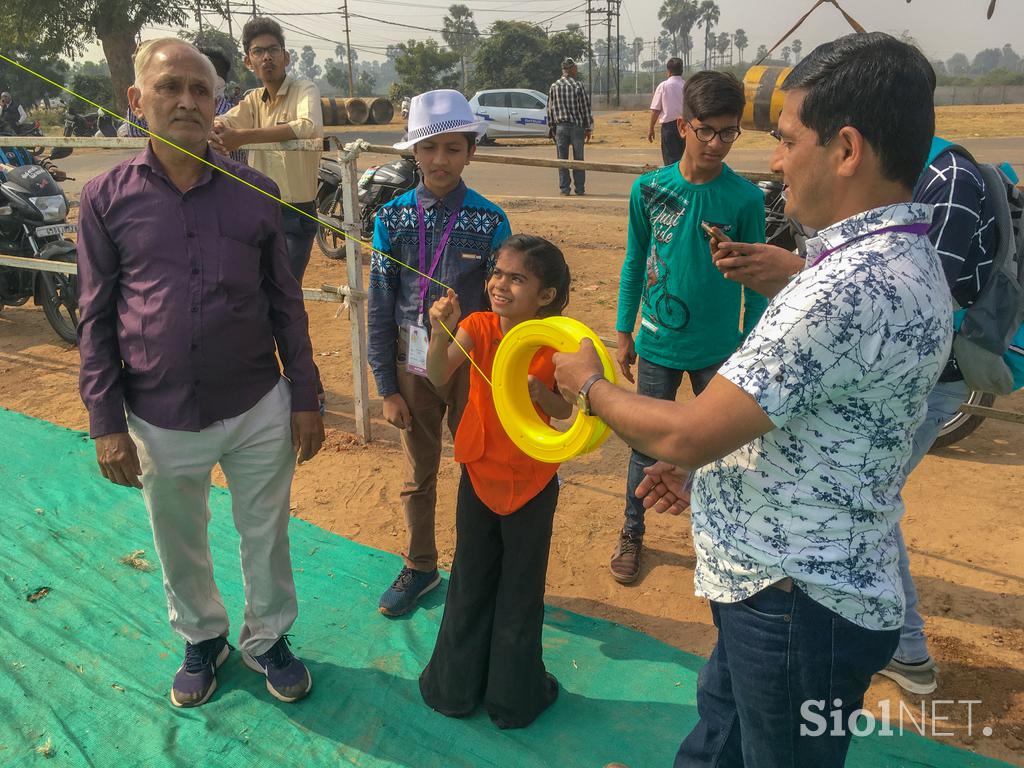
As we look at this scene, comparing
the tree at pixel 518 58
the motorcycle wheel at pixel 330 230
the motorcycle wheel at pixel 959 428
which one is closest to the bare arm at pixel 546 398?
the motorcycle wheel at pixel 959 428

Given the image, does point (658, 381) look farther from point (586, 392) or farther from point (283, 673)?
point (283, 673)

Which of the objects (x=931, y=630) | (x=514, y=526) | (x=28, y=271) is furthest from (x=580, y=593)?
(x=28, y=271)

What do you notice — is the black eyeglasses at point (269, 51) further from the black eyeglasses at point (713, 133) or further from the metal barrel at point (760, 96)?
the metal barrel at point (760, 96)

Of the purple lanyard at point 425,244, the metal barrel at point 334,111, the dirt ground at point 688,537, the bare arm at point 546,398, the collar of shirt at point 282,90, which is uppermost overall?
the metal barrel at point 334,111

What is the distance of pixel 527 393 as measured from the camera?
7.51 feet

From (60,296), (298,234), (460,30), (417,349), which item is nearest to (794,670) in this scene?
(417,349)

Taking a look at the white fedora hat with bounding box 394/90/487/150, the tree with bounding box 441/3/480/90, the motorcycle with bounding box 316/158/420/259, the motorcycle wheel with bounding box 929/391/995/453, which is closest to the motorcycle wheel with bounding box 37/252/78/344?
the motorcycle with bounding box 316/158/420/259

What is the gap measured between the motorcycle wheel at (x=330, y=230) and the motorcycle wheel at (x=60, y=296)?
10.9ft

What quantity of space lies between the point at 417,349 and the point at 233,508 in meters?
0.81

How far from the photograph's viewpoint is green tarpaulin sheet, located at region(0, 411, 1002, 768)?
2.48 metres

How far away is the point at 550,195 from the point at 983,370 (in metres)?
11.8

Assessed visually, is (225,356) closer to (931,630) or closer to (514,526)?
(514,526)

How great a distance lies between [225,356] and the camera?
242 cm

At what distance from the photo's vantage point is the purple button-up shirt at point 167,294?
91.4 inches
